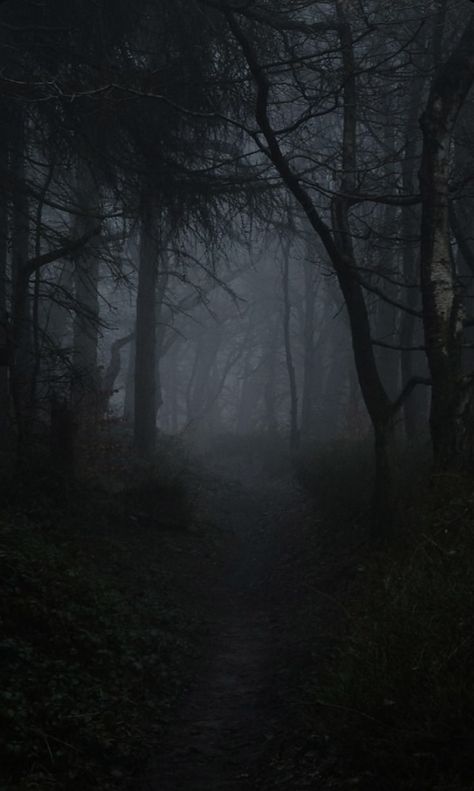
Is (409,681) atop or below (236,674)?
atop

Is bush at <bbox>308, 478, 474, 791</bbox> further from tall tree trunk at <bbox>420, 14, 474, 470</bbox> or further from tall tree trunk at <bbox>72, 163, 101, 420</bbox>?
tall tree trunk at <bbox>72, 163, 101, 420</bbox>

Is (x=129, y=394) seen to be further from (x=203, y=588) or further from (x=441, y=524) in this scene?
(x=441, y=524)

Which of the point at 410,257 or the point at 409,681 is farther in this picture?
the point at 410,257

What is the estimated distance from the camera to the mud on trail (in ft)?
15.8

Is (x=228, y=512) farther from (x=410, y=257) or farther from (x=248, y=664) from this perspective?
(x=248, y=664)

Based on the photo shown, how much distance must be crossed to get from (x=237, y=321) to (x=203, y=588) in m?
44.4

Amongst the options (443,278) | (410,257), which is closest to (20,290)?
(443,278)

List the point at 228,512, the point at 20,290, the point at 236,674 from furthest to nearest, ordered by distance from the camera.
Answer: the point at 228,512, the point at 20,290, the point at 236,674

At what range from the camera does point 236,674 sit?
21.9 ft

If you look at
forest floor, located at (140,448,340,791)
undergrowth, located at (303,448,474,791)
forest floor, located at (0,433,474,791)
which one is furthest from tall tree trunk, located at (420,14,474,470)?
forest floor, located at (140,448,340,791)

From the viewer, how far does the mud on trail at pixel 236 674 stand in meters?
4.81

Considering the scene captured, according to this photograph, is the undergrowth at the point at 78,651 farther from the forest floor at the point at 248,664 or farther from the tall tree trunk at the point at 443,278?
the tall tree trunk at the point at 443,278

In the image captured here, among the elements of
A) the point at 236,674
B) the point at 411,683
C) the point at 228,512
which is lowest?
the point at 236,674

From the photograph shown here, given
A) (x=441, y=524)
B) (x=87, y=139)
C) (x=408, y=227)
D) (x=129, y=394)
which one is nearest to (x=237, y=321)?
(x=129, y=394)
